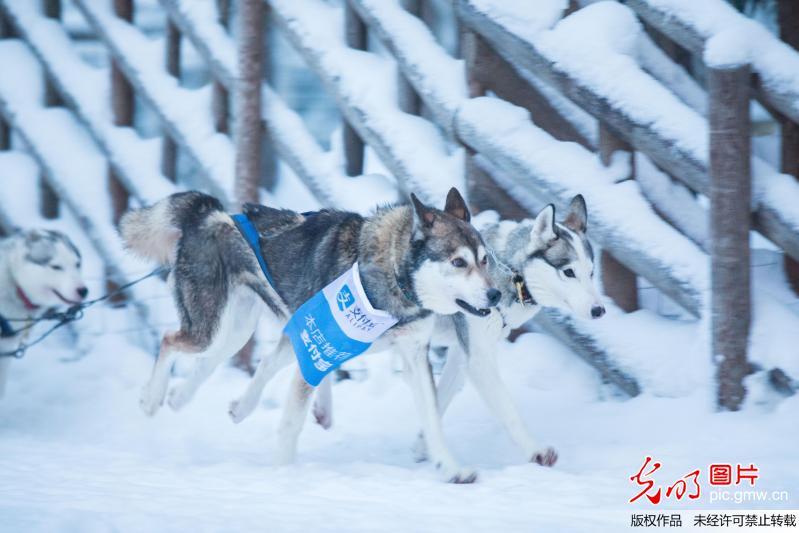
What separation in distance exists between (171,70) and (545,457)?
5.40 m

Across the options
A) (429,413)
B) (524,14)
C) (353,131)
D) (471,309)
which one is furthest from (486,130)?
(429,413)

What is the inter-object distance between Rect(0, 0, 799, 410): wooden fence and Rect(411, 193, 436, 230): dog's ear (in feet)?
4.52

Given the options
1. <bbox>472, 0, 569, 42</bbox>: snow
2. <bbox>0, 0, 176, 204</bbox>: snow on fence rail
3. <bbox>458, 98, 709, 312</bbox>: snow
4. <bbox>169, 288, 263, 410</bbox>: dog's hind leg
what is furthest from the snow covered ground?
<bbox>472, 0, 569, 42</bbox>: snow

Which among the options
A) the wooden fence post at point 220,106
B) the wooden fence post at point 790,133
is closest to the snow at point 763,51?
the wooden fence post at point 790,133

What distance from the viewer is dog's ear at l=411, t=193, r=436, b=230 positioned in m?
4.34

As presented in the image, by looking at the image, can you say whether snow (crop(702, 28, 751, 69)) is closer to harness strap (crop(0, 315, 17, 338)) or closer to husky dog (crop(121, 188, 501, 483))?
husky dog (crop(121, 188, 501, 483))

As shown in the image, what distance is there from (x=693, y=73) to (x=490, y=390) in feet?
11.6

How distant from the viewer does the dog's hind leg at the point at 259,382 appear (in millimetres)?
5223

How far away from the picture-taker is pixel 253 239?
5027 mm

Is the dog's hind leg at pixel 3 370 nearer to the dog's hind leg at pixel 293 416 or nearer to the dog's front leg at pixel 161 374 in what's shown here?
the dog's front leg at pixel 161 374

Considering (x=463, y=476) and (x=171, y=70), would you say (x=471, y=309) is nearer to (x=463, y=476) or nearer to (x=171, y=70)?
(x=463, y=476)

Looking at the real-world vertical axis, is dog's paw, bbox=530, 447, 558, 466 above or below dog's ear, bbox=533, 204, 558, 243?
below

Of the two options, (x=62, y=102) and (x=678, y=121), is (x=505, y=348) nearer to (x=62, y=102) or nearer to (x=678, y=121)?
(x=678, y=121)

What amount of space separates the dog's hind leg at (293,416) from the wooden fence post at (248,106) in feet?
6.85
